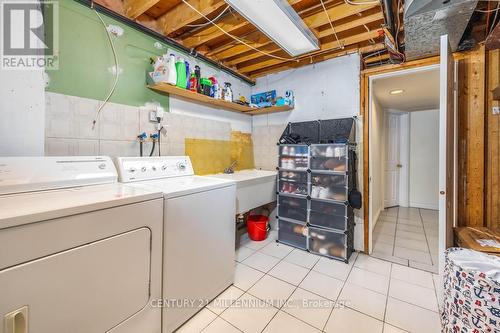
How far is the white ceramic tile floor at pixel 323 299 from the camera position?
1.54 metres

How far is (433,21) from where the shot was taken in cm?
164

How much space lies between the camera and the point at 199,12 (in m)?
1.87

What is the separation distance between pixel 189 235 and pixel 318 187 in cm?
168

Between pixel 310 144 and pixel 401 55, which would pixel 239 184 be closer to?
pixel 310 144

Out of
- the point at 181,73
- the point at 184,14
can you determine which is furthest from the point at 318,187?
the point at 184,14

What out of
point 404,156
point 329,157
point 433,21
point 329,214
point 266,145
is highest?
point 433,21

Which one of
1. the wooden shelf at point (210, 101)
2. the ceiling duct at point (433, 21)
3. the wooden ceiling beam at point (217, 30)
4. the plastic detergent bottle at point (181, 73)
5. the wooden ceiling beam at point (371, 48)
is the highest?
the wooden ceiling beam at point (217, 30)

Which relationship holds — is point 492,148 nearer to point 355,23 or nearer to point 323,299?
point 355,23

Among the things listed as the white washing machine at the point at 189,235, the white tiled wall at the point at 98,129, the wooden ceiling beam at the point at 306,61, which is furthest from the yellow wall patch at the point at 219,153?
the wooden ceiling beam at the point at 306,61

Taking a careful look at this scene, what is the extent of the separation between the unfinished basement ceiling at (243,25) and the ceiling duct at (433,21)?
0.29m

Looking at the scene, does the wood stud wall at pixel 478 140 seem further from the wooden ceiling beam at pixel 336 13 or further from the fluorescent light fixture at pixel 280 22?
the fluorescent light fixture at pixel 280 22

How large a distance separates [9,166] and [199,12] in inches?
69.7

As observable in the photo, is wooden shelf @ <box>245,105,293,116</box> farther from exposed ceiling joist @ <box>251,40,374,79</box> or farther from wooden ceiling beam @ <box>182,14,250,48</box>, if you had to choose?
wooden ceiling beam @ <box>182,14,250,48</box>

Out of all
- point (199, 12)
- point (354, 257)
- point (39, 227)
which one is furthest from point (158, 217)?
point (354, 257)
